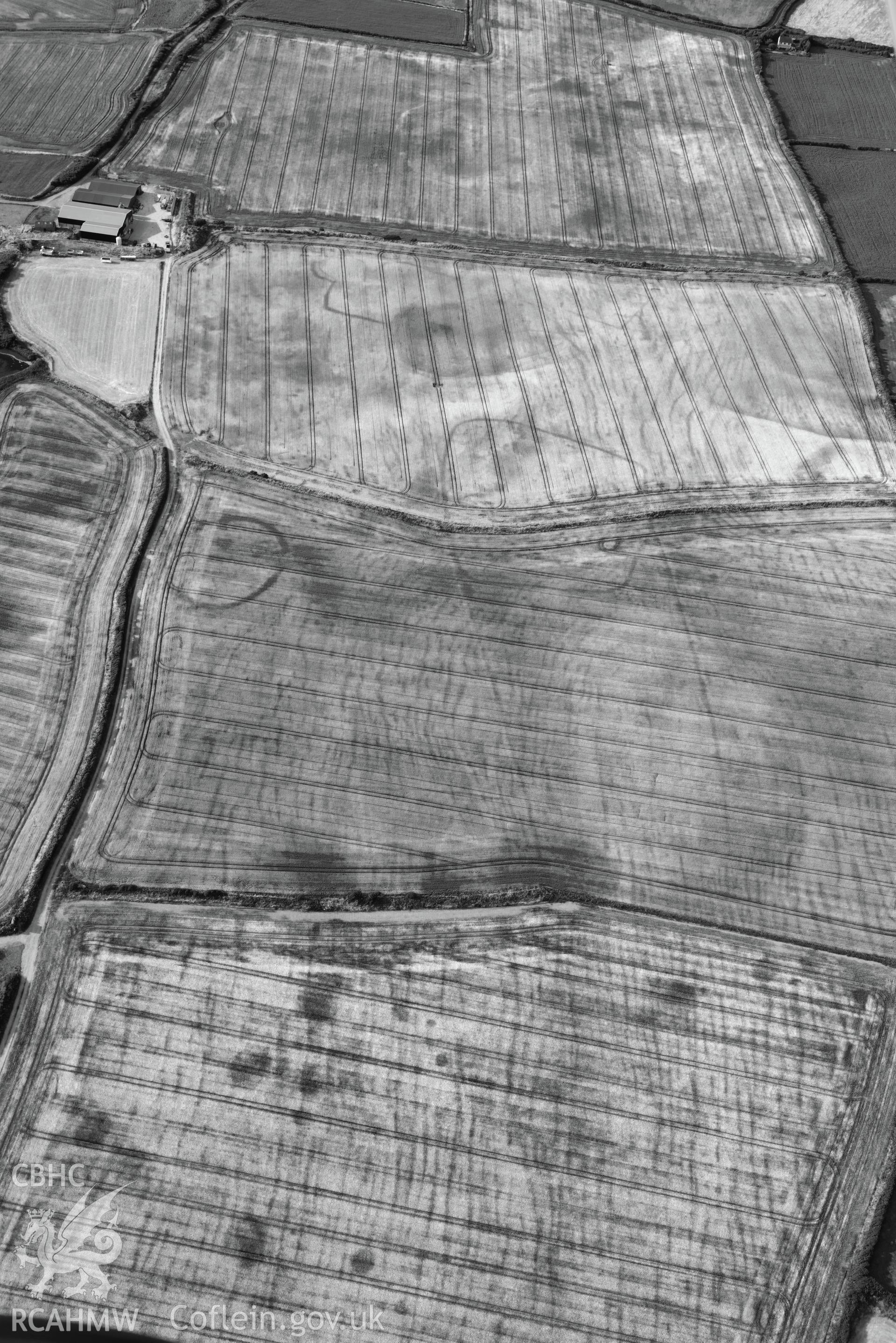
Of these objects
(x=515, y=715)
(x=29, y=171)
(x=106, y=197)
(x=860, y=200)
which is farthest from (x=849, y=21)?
(x=515, y=715)

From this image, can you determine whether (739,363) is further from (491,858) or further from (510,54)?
(510,54)

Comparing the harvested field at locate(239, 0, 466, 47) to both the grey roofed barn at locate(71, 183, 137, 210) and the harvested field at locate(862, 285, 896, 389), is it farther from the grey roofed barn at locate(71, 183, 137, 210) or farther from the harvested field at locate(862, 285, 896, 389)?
the harvested field at locate(862, 285, 896, 389)

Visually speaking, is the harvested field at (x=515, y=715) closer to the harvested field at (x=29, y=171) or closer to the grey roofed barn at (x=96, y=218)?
the grey roofed barn at (x=96, y=218)

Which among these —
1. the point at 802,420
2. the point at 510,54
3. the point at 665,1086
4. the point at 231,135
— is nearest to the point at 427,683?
the point at 665,1086

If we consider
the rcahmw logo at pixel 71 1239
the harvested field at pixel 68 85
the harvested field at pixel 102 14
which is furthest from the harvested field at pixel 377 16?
the rcahmw logo at pixel 71 1239

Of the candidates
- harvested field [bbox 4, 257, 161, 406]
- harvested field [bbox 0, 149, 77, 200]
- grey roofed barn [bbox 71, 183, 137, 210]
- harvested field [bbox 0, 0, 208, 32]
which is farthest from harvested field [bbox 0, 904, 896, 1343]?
harvested field [bbox 0, 0, 208, 32]
